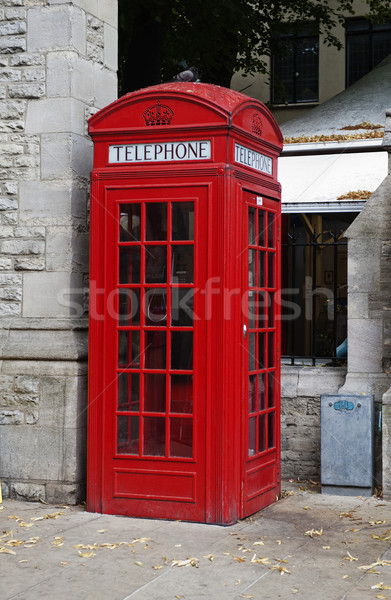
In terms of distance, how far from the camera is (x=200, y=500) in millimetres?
6160

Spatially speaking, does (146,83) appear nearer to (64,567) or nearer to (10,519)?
(10,519)

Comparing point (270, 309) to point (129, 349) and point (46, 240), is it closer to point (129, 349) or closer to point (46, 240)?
point (129, 349)

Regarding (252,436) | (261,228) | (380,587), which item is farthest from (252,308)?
(380,587)

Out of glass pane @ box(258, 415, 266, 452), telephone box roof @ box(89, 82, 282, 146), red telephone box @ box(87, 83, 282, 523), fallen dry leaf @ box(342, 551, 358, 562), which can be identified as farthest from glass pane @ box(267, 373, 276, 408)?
telephone box roof @ box(89, 82, 282, 146)

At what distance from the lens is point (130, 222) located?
637 cm

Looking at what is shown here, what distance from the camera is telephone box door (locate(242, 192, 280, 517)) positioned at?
20.9 ft

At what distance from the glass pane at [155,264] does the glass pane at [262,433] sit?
1335mm

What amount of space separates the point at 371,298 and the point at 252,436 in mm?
1879

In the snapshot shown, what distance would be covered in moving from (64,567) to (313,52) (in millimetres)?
20370

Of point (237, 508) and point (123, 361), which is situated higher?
point (123, 361)

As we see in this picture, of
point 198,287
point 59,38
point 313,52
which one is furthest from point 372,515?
point 313,52

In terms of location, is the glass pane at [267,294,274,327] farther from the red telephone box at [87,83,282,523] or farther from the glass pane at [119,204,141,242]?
the glass pane at [119,204,141,242]

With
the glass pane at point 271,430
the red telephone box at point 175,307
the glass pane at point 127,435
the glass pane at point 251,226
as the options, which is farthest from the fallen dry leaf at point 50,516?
the glass pane at point 251,226

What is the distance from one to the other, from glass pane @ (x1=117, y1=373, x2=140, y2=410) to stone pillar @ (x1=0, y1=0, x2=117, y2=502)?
53 centimetres
